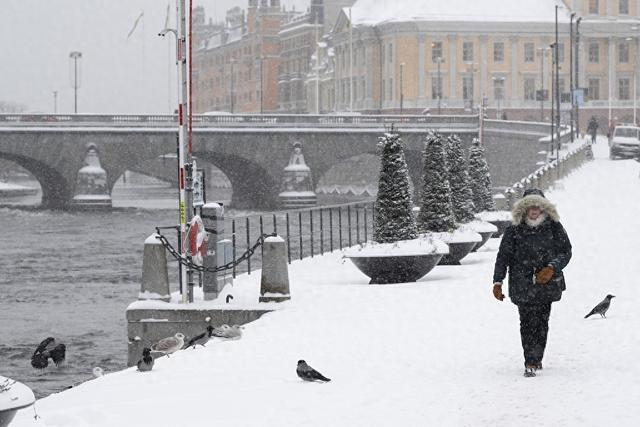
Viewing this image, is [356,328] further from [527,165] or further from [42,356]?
[527,165]

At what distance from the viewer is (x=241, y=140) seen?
84.0m

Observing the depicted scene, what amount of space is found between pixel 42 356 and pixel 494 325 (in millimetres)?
9121

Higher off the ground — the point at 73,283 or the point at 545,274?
the point at 545,274

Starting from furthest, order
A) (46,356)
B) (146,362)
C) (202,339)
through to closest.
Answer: (46,356)
(202,339)
(146,362)

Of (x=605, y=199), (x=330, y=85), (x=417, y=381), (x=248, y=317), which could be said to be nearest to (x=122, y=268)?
(x=605, y=199)

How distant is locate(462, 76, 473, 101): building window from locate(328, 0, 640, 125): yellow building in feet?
0.27

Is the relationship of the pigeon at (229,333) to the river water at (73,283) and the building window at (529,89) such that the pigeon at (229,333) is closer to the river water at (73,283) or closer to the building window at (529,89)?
the river water at (73,283)

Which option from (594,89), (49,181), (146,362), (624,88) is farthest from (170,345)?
(624,88)

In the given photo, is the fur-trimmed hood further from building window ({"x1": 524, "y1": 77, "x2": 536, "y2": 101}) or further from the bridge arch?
building window ({"x1": 524, "y1": 77, "x2": 536, "y2": 101})

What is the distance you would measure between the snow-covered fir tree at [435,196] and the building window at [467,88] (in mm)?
95875

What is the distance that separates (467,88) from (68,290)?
85948 mm

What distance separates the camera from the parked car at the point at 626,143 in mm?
69188

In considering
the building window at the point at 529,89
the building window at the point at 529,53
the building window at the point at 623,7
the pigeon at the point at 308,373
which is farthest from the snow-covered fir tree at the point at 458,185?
the building window at the point at 623,7

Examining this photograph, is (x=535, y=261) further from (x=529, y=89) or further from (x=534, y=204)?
(x=529, y=89)
